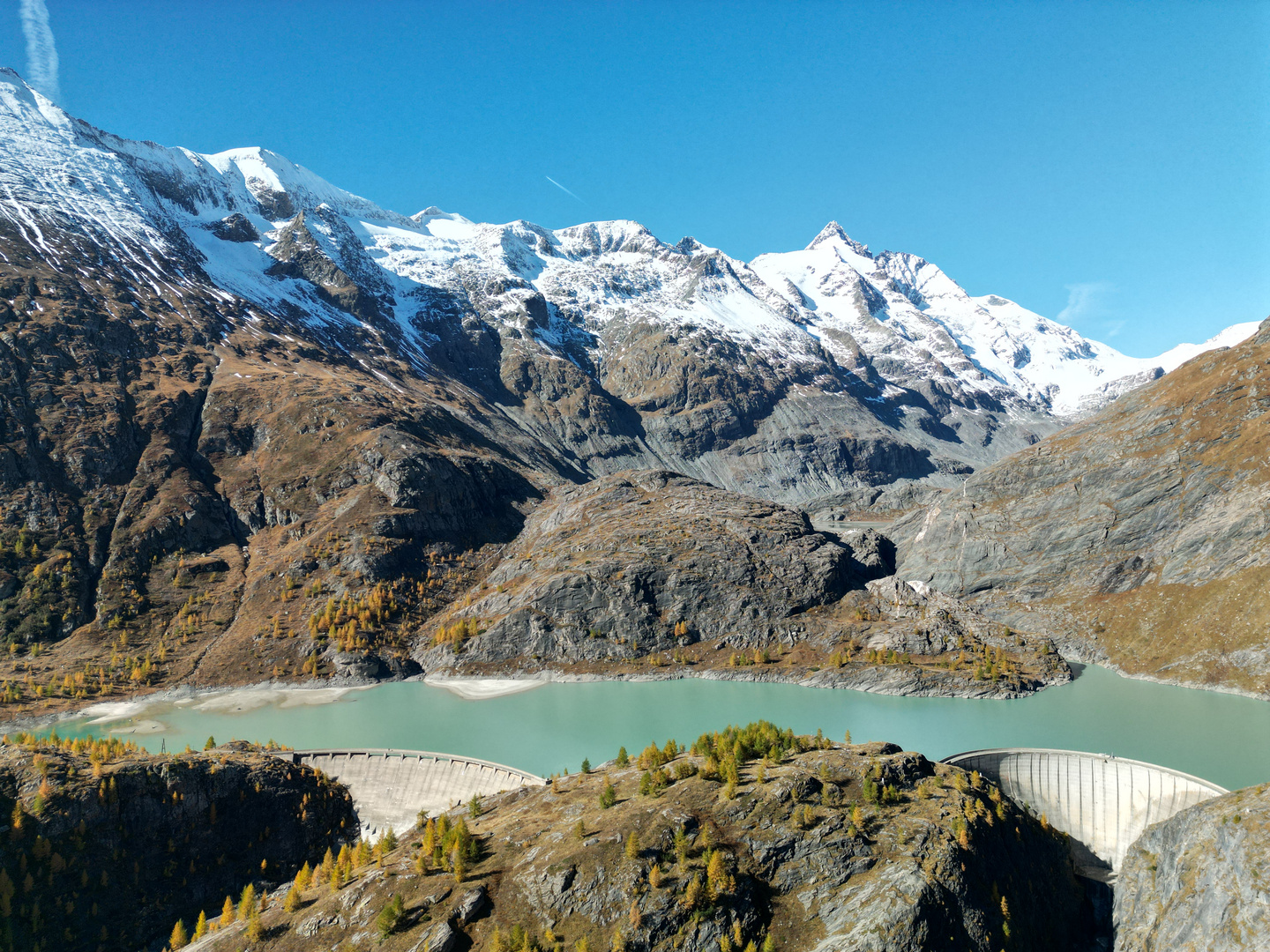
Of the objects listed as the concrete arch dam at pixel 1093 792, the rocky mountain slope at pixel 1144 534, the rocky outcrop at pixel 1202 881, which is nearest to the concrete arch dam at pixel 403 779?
the concrete arch dam at pixel 1093 792

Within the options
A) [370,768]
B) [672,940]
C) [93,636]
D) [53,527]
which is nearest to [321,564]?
[93,636]

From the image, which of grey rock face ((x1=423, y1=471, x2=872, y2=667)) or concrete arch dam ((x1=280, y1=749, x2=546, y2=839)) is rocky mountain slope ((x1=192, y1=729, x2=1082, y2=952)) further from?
grey rock face ((x1=423, y1=471, x2=872, y2=667))

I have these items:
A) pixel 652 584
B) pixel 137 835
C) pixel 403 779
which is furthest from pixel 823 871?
pixel 652 584

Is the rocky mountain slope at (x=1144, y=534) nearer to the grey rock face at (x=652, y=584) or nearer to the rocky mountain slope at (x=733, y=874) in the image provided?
the grey rock face at (x=652, y=584)

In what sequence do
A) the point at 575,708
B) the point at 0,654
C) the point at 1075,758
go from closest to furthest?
the point at 1075,758, the point at 575,708, the point at 0,654

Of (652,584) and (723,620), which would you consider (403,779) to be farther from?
(723,620)

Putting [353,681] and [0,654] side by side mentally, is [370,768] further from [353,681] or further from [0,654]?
[0,654]
